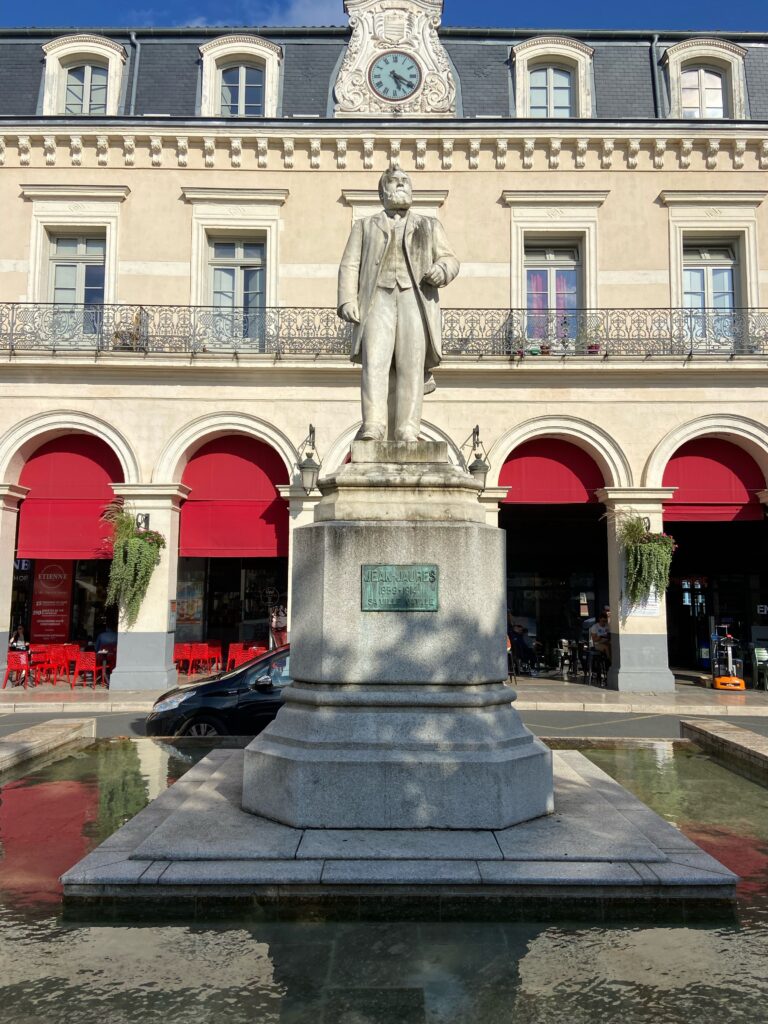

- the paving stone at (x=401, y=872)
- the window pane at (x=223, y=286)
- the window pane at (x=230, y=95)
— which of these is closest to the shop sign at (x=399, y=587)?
the paving stone at (x=401, y=872)

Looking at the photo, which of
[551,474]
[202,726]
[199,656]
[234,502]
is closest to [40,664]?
[199,656]

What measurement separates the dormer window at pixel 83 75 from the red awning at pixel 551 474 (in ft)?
43.2

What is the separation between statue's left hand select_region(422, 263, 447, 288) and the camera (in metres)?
5.93

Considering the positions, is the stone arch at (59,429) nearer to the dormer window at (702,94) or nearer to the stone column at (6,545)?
the stone column at (6,545)

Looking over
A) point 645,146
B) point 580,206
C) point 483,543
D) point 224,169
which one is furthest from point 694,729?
point 224,169

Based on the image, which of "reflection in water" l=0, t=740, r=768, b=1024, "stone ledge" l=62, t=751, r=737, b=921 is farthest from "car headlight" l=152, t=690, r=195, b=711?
"reflection in water" l=0, t=740, r=768, b=1024

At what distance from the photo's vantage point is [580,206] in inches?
742

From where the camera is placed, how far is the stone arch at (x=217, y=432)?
17719 millimetres

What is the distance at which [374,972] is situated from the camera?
3.37 m

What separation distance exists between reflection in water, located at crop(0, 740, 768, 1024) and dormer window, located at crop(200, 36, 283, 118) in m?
19.4

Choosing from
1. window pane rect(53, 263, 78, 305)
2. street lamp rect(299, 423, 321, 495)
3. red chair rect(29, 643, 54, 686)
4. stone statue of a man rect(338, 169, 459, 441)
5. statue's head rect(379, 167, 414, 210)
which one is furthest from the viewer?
window pane rect(53, 263, 78, 305)

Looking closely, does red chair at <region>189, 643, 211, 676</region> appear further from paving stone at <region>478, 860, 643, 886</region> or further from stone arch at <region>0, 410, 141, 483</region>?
paving stone at <region>478, 860, 643, 886</region>

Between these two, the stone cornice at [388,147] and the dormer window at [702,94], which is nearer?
the stone cornice at [388,147]

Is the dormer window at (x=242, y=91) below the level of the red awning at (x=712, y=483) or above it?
above
